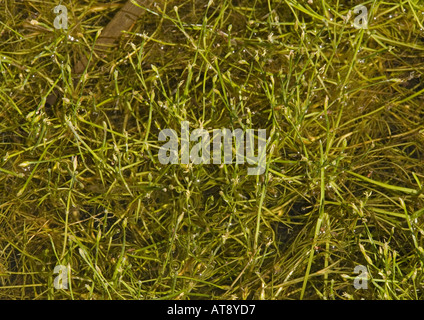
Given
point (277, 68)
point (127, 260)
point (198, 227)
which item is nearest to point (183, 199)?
point (198, 227)

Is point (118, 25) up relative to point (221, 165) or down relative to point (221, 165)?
up

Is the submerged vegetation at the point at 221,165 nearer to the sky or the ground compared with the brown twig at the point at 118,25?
nearer to the ground

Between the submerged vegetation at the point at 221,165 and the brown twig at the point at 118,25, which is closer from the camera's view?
the submerged vegetation at the point at 221,165

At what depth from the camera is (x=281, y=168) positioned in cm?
124

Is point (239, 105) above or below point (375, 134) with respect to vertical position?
above

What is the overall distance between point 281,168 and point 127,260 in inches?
20.1

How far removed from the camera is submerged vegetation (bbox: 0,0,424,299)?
46.8 inches

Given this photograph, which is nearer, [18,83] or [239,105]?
[239,105]

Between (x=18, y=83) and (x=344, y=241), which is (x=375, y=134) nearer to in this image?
(x=344, y=241)

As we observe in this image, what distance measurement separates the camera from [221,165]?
3.76ft

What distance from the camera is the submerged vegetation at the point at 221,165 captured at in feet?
3.90

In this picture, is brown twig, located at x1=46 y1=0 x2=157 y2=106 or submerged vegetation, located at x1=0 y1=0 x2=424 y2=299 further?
brown twig, located at x1=46 y1=0 x2=157 y2=106

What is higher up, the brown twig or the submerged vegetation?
the brown twig

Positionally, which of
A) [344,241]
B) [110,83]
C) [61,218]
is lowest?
[344,241]
